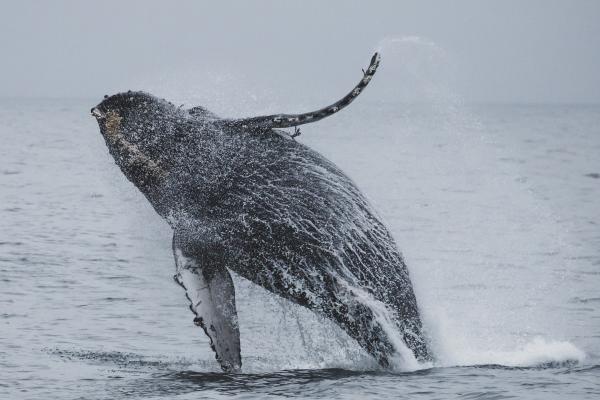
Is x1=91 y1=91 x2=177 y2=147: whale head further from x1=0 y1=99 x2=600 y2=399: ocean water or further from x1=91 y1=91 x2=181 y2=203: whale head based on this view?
x1=0 y1=99 x2=600 y2=399: ocean water

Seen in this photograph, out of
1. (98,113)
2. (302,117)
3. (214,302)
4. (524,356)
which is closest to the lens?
(302,117)

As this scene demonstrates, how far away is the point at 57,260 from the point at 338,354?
9.73 metres

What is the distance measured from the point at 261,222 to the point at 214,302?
1.08 m

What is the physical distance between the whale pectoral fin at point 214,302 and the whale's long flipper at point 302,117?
5.09ft

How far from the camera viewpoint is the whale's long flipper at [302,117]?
12.0 m

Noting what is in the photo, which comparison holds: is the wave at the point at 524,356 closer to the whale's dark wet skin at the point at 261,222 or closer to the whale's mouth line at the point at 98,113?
the whale's dark wet skin at the point at 261,222

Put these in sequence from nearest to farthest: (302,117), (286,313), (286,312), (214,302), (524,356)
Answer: (302,117)
(214,302)
(286,312)
(524,356)
(286,313)

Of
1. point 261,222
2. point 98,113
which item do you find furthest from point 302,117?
point 98,113

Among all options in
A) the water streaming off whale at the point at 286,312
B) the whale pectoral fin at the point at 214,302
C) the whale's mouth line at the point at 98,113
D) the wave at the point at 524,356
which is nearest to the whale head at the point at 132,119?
the whale's mouth line at the point at 98,113

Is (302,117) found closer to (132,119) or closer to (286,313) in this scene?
(132,119)

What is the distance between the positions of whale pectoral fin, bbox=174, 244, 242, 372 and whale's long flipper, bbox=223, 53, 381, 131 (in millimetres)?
1552

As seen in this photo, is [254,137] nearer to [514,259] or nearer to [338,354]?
[338,354]

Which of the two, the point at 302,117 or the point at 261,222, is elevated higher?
the point at 302,117

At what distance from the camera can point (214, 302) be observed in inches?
499
